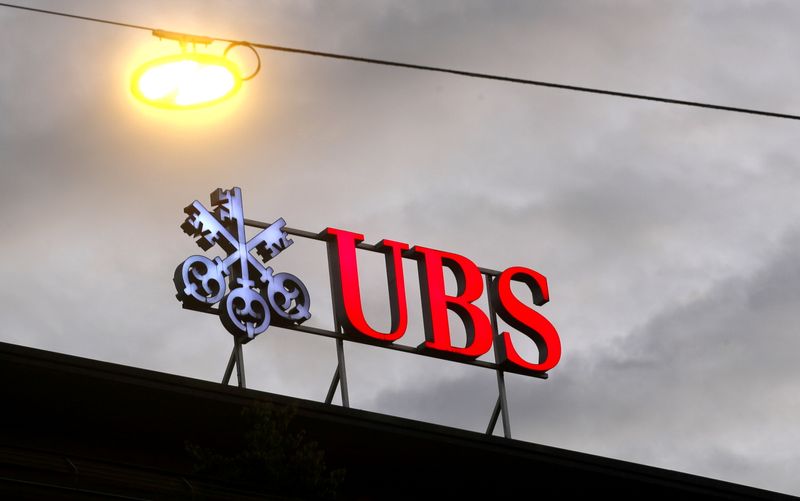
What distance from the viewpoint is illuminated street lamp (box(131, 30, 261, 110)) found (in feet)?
50.6

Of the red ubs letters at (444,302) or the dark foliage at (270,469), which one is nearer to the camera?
the dark foliage at (270,469)

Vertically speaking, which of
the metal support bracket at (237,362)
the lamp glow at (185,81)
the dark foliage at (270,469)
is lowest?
the dark foliage at (270,469)

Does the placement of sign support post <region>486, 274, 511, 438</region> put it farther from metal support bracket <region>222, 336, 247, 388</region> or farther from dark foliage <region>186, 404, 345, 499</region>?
dark foliage <region>186, 404, 345, 499</region>

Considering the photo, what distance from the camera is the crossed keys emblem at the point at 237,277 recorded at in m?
26.0

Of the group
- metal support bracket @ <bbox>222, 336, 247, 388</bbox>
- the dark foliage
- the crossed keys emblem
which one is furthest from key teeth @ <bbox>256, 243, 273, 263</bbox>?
the dark foliage

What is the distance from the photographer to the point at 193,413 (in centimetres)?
2077

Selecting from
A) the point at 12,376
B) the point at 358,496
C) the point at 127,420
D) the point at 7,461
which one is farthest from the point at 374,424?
the point at 7,461

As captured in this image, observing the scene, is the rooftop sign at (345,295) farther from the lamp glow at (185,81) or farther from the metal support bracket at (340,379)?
the lamp glow at (185,81)

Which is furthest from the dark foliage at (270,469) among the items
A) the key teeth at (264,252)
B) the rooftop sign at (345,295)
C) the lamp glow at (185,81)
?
the key teeth at (264,252)

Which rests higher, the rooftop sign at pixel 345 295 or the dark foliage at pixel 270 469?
the rooftop sign at pixel 345 295

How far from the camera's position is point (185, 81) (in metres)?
15.6

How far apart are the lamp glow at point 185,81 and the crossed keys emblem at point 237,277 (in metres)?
10.4

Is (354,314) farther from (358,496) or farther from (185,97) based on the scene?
(185,97)

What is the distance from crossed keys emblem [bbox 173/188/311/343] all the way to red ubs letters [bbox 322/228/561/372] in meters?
0.93
